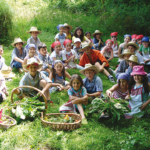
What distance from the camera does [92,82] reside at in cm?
489

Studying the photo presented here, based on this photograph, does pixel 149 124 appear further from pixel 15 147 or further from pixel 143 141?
pixel 15 147

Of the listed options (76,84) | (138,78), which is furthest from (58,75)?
(138,78)

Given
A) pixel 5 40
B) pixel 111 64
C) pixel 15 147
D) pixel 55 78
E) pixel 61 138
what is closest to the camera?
pixel 15 147

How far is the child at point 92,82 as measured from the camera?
4.78 meters

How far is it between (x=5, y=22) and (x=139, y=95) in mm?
7567

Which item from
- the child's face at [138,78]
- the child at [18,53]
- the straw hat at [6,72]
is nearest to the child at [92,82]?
the child's face at [138,78]

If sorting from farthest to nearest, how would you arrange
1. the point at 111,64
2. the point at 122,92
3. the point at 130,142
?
1. the point at 111,64
2. the point at 122,92
3. the point at 130,142

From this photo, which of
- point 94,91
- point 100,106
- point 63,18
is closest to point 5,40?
point 63,18

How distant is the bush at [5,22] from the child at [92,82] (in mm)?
6220

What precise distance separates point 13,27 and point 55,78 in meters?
5.63

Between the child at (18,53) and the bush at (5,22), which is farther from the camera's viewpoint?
the bush at (5,22)

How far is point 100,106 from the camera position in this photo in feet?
13.1

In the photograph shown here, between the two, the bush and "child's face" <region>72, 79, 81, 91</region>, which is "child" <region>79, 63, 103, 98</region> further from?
the bush

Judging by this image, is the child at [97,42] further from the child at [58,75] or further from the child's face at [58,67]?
the child's face at [58,67]
